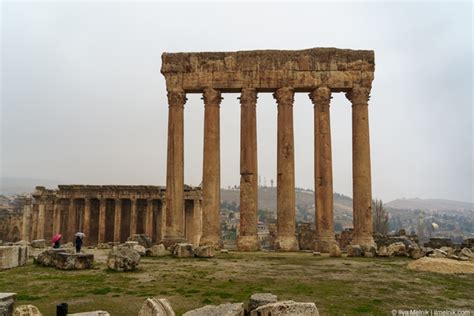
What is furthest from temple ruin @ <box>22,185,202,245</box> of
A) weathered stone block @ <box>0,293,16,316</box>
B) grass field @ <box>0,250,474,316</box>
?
weathered stone block @ <box>0,293,16,316</box>

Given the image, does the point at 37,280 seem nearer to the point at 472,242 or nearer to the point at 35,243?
the point at 35,243

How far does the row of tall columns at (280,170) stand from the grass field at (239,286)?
7.60 m

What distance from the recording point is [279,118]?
26.8 m

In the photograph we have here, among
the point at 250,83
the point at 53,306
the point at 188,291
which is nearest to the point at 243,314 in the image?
the point at 188,291

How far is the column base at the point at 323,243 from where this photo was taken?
24.8 m

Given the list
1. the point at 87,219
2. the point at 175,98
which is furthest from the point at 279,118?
the point at 87,219

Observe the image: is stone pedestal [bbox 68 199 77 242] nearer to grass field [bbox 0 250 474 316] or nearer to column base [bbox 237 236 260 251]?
column base [bbox 237 236 260 251]

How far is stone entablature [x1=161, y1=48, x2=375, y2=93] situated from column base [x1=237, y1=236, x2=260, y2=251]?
9.43m

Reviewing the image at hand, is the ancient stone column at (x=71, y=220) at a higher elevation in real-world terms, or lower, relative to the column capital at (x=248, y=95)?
lower

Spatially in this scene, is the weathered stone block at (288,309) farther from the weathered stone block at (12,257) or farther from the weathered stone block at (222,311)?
the weathered stone block at (12,257)

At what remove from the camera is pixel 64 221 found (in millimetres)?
45750

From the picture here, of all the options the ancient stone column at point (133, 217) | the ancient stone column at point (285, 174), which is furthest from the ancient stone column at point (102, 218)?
the ancient stone column at point (285, 174)

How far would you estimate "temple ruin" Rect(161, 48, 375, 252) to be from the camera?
84.9 feet

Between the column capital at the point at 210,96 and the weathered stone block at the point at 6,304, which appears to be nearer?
the weathered stone block at the point at 6,304
